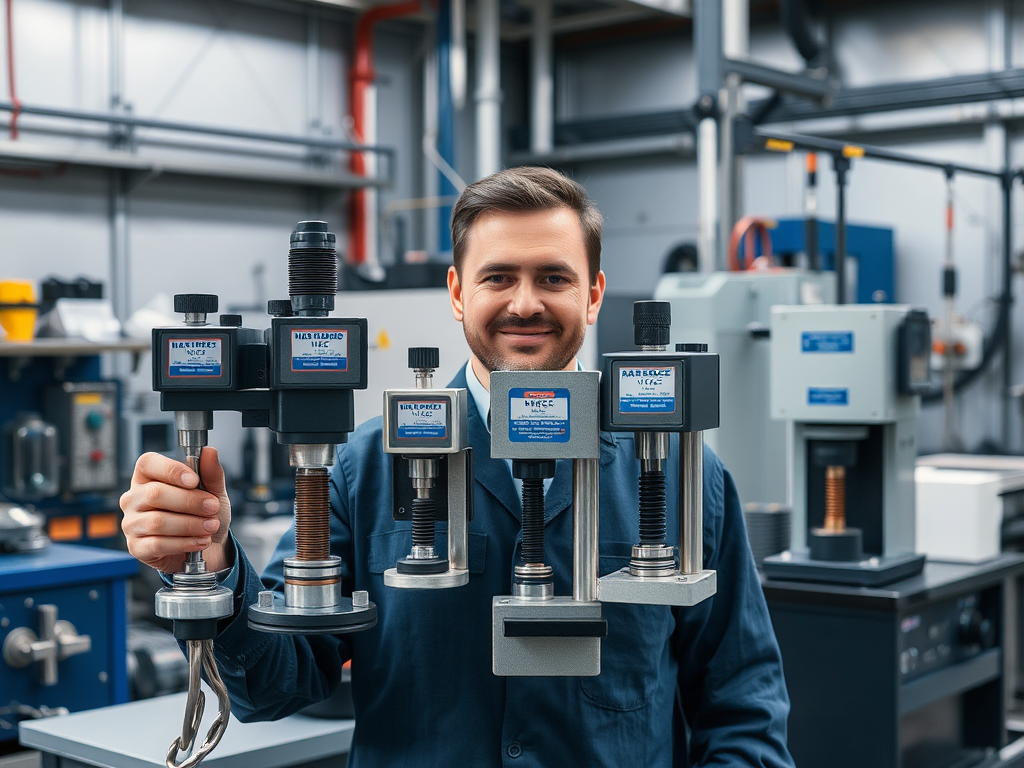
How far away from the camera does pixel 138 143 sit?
4.96 metres

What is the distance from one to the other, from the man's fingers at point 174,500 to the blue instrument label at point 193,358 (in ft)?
0.31

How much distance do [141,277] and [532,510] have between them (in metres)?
4.29

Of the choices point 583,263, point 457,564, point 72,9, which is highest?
point 72,9

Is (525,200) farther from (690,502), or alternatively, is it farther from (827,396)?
(827,396)

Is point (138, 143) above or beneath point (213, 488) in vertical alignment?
above

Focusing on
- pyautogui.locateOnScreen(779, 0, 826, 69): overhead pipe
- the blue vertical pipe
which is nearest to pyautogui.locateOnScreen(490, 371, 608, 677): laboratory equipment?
the blue vertical pipe

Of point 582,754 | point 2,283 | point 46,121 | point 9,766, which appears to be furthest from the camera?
point 46,121

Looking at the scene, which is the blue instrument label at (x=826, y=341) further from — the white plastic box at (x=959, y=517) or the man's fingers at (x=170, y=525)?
the man's fingers at (x=170, y=525)

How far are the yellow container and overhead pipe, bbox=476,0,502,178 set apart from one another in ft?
8.06

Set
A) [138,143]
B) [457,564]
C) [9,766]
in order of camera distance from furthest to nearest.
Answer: [138,143] < [9,766] < [457,564]

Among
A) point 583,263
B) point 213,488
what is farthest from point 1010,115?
point 213,488

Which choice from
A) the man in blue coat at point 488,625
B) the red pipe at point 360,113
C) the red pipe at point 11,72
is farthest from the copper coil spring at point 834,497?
the red pipe at point 360,113

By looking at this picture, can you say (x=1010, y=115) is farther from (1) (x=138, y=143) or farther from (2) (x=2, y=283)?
(2) (x=2, y=283)

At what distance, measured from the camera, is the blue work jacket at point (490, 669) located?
3.86 feet
